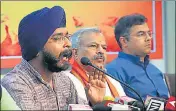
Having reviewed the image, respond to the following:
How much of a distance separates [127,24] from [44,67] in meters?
0.59

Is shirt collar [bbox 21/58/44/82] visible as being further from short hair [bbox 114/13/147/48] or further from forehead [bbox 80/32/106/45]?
short hair [bbox 114/13/147/48]

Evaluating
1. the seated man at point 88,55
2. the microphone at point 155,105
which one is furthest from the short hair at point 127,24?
the microphone at point 155,105

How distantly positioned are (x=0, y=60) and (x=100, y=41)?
1.47 feet

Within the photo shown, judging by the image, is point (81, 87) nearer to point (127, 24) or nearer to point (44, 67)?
point (44, 67)

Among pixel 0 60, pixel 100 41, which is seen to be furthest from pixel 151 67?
pixel 0 60

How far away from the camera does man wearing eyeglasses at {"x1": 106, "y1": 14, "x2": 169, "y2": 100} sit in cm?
165

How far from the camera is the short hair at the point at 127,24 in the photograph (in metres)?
1.71

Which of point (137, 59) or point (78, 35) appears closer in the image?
point (78, 35)

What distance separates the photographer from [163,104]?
993mm

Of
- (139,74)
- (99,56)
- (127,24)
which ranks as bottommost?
(139,74)

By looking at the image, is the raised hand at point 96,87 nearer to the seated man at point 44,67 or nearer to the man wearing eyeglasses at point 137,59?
the seated man at point 44,67

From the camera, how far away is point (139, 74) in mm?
1672

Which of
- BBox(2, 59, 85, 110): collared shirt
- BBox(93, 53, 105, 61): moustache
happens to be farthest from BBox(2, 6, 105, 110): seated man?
BBox(93, 53, 105, 61): moustache

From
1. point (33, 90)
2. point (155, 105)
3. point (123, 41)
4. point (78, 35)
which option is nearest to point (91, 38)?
point (78, 35)
